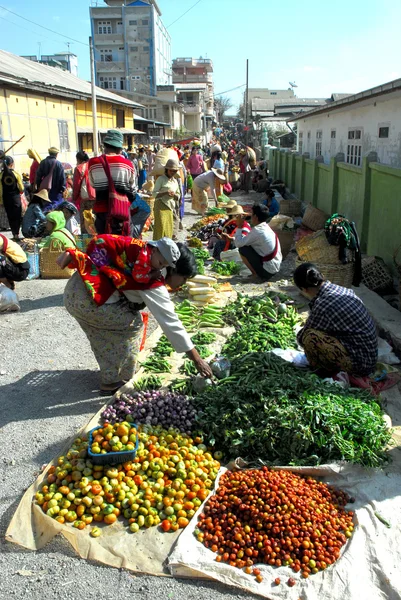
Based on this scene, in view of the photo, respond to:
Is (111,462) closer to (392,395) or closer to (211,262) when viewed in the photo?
(392,395)

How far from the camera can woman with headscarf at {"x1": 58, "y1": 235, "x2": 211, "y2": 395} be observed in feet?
12.3

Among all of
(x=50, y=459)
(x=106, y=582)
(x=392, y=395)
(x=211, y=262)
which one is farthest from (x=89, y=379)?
(x=211, y=262)

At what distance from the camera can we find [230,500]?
3016 mm

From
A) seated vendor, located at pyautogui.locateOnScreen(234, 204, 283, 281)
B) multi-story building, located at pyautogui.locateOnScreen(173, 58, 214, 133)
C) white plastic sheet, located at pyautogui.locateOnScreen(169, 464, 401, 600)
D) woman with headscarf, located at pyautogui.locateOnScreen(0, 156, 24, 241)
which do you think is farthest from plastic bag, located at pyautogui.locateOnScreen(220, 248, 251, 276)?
multi-story building, located at pyautogui.locateOnScreen(173, 58, 214, 133)

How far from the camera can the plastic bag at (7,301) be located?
6.55 metres

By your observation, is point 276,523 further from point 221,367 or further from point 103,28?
point 103,28

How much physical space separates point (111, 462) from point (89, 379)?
1.71 metres

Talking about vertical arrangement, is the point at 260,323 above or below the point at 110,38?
below

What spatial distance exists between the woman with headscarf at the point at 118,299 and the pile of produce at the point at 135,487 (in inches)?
27.3

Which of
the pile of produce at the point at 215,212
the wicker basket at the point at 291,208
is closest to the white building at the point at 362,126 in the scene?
the wicker basket at the point at 291,208

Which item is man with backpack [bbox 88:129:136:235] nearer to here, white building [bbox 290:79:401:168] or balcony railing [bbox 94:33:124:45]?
white building [bbox 290:79:401:168]

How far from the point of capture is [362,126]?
40.3 ft

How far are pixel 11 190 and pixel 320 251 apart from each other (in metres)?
6.48

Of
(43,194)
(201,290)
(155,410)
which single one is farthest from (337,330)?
(43,194)
